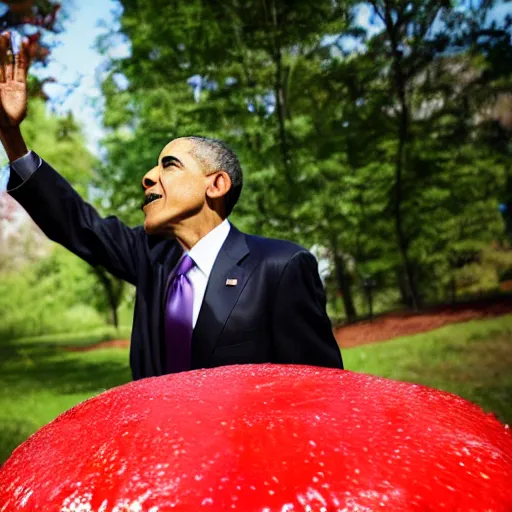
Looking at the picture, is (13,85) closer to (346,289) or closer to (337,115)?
(337,115)

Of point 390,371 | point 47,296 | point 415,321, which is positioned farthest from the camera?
point 47,296

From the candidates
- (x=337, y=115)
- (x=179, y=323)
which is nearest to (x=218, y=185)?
(x=179, y=323)

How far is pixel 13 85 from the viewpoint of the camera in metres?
1.37

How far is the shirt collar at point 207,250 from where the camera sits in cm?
163

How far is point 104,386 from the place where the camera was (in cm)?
1172

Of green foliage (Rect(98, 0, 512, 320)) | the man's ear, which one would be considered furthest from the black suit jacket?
green foliage (Rect(98, 0, 512, 320))

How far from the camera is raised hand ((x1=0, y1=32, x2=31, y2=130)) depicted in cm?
135

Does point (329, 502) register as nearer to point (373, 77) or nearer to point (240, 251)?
point (240, 251)

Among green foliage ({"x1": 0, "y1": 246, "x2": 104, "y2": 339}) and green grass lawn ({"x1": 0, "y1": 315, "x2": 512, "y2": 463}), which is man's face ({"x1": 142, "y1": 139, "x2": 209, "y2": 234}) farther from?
green foliage ({"x1": 0, "y1": 246, "x2": 104, "y2": 339})

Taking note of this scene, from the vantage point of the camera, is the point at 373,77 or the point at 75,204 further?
the point at 373,77

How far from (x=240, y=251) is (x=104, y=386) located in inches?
434

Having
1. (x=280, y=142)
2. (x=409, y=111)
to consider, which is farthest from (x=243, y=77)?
(x=409, y=111)

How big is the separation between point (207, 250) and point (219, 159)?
1.01 ft

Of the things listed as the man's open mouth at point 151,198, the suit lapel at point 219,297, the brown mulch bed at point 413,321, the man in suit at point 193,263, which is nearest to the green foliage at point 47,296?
the brown mulch bed at point 413,321
